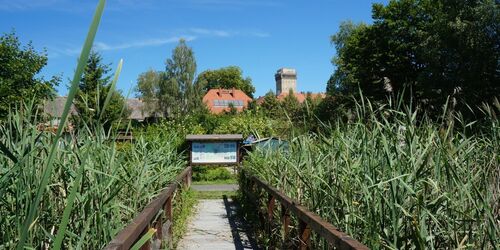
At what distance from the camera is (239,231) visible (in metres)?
6.90

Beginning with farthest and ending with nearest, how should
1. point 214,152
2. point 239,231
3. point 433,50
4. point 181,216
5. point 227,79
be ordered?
point 227,79 < point 433,50 < point 214,152 < point 181,216 < point 239,231

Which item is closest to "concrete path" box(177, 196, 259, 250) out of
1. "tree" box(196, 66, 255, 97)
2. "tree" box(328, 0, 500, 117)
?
"tree" box(328, 0, 500, 117)

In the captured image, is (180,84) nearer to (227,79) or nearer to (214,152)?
(214,152)

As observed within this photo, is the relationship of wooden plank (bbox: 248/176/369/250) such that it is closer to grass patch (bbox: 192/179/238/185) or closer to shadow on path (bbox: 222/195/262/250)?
shadow on path (bbox: 222/195/262/250)

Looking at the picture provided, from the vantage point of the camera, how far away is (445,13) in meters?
26.2

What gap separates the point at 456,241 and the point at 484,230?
0.45ft

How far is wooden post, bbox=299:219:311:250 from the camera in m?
3.58

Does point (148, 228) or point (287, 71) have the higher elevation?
point (287, 71)

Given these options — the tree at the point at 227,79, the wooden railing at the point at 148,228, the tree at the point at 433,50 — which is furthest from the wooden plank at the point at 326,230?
the tree at the point at 227,79

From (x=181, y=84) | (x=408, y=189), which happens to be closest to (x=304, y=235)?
(x=408, y=189)

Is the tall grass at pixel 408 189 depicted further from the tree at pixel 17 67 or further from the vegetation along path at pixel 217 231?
the tree at pixel 17 67

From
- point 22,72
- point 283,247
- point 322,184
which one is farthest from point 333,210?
point 22,72

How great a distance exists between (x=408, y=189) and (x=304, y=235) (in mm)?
1328

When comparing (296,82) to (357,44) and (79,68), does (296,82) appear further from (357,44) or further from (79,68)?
(79,68)
